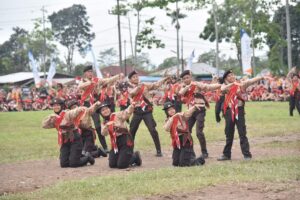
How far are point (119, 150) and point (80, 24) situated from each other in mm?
76635

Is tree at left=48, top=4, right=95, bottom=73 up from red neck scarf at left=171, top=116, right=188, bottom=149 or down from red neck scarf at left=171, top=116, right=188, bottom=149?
up

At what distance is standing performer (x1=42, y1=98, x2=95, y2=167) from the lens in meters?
13.0

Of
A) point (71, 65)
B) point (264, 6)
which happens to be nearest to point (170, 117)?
point (264, 6)

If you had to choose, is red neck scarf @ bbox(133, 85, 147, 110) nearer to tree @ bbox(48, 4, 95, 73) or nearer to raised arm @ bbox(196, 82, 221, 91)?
raised arm @ bbox(196, 82, 221, 91)

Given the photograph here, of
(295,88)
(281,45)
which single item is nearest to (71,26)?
(281,45)

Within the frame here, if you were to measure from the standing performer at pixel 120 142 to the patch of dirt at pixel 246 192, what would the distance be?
11.9ft

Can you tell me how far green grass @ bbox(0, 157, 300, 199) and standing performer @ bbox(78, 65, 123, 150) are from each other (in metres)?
4.38

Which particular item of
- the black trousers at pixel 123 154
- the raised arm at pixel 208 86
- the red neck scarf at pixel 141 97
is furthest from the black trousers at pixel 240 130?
the red neck scarf at pixel 141 97

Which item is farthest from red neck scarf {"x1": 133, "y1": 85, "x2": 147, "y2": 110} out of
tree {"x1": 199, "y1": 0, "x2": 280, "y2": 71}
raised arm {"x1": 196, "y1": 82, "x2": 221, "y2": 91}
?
tree {"x1": 199, "y1": 0, "x2": 280, "y2": 71}

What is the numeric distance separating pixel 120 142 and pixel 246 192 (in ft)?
14.8

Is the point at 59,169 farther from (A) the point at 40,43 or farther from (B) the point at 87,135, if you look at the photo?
(A) the point at 40,43

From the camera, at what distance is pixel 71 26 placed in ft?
286

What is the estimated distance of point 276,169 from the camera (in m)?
10.7

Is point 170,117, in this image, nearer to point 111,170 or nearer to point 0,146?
point 111,170
